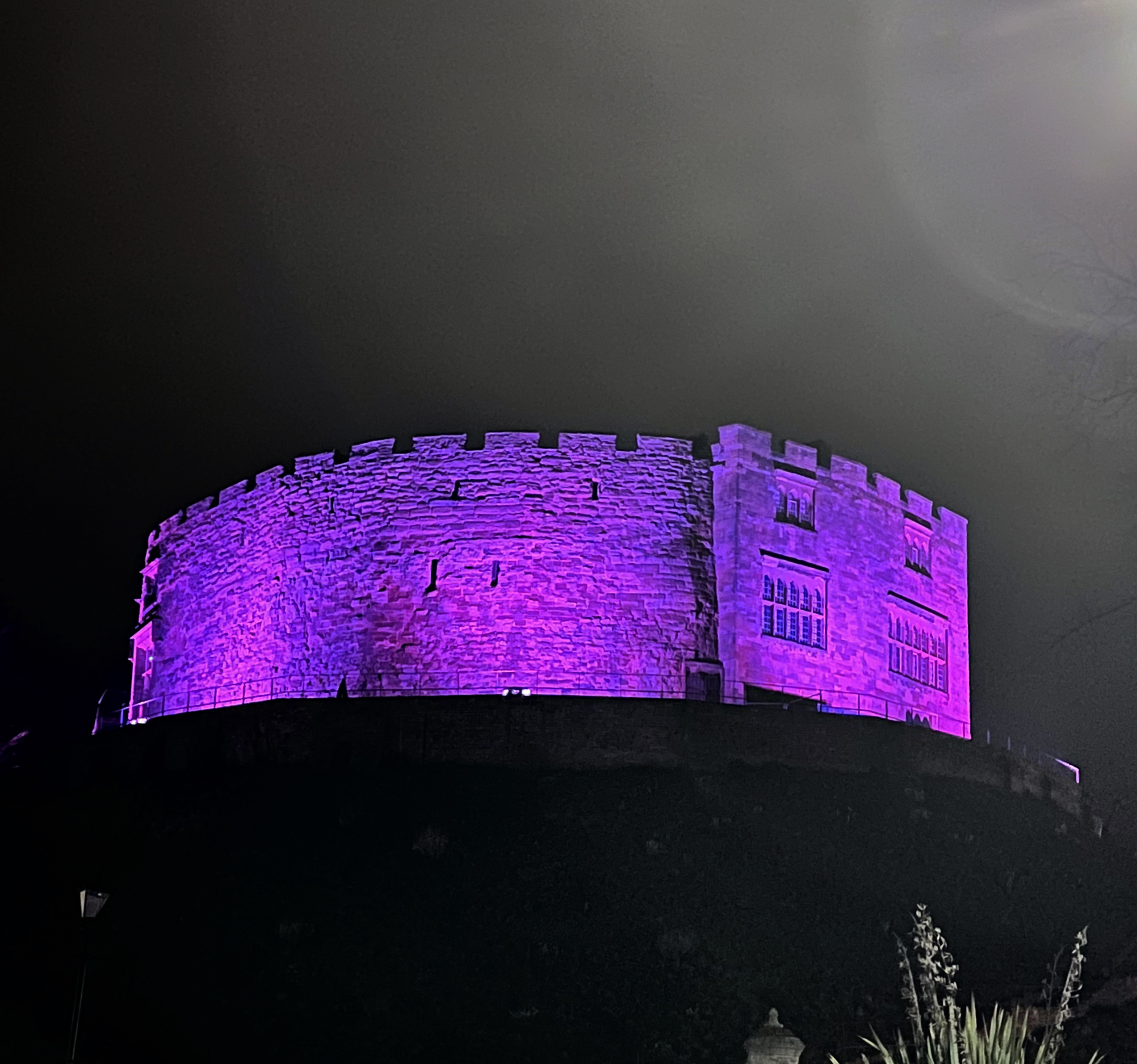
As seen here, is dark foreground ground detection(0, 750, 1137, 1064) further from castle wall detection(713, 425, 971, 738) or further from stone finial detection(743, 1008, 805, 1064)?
stone finial detection(743, 1008, 805, 1064)

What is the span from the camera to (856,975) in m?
21.9

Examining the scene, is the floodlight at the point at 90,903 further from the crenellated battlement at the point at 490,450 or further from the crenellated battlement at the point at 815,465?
the crenellated battlement at the point at 815,465

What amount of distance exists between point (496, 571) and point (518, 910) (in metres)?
8.46

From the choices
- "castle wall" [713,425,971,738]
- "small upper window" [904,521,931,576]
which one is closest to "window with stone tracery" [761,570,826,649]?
"castle wall" [713,425,971,738]

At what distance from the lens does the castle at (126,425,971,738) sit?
2930 cm

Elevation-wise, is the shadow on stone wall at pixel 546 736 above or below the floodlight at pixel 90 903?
above

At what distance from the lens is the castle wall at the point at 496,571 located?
29250 millimetres

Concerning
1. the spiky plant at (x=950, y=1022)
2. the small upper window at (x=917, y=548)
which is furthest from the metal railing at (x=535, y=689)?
the spiky plant at (x=950, y=1022)

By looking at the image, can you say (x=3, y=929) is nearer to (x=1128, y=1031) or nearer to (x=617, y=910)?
(x=617, y=910)

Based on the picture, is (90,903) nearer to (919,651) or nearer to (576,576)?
(576,576)

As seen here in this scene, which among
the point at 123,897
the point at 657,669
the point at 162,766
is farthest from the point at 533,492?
the point at 123,897

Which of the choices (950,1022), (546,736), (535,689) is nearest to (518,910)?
(546,736)

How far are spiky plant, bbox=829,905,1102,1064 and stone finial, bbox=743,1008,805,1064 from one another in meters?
0.40

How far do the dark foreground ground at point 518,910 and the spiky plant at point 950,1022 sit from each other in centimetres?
45
